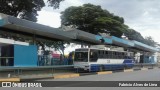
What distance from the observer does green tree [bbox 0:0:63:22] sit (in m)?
39.4

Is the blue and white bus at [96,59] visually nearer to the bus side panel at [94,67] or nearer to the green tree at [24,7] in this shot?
Result: the bus side panel at [94,67]

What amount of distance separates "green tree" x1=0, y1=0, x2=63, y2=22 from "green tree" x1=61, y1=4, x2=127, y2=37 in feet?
59.6

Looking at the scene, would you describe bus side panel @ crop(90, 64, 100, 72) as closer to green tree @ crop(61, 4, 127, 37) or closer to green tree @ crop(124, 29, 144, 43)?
green tree @ crop(61, 4, 127, 37)

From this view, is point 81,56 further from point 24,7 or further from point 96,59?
point 24,7

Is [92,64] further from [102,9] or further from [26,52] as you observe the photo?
[102,9]

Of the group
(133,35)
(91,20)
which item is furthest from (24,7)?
(133,35)

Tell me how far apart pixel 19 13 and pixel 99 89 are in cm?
2886

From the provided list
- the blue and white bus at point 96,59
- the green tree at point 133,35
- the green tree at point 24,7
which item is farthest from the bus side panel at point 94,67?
the green tree at point 133,35

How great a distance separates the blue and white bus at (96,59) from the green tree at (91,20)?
56.8 ft

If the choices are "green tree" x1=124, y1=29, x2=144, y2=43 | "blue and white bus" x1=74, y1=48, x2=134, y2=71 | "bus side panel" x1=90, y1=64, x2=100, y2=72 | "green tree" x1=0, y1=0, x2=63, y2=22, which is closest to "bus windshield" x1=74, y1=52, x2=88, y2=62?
"blue and white bus" x1=74, y1=48, x2=134, y2=71

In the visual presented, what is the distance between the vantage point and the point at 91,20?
60.9m

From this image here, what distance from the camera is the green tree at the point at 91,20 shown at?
2375 inches

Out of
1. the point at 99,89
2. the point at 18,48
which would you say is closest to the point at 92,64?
the point at 18,48

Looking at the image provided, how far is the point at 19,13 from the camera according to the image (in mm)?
42656
